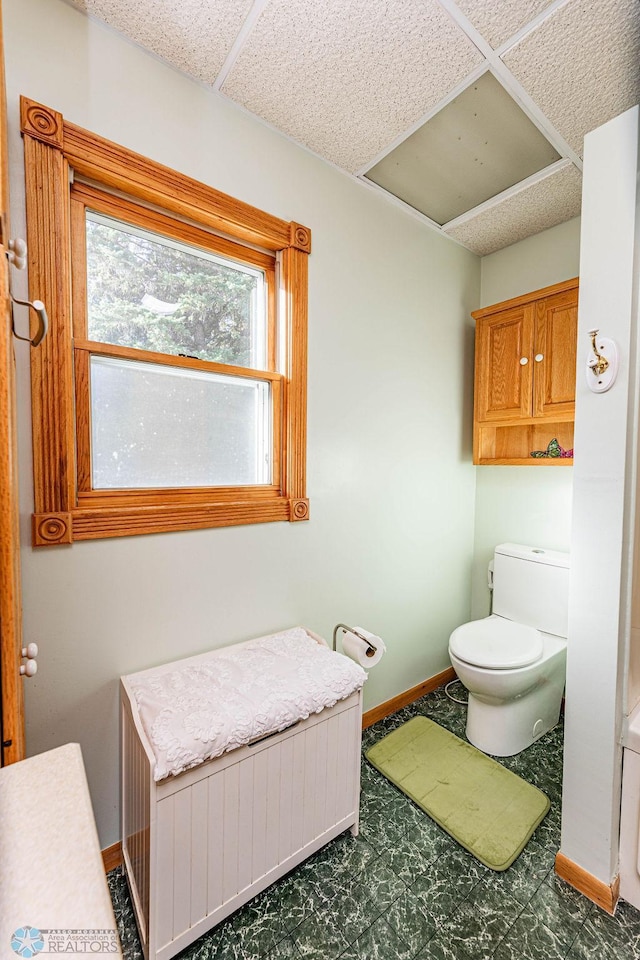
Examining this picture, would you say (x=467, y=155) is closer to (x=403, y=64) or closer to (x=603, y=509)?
(x=403, y=64)

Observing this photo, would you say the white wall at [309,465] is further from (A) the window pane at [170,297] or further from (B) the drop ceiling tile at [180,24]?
(A) the window pane at [170,297]

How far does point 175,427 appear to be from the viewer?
1.53m

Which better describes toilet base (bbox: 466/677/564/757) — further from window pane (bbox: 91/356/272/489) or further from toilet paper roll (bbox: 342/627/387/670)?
window pane (bbox: 91/356/272/489)

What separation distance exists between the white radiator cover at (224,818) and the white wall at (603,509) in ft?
2.39

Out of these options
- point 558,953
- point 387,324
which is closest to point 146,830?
point 558,953

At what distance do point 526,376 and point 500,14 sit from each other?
1385mm

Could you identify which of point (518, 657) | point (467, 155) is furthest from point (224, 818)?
point (467, 155)

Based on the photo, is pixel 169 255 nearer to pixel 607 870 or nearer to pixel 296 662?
pixel 296 662

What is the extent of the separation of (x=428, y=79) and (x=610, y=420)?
1310 mm

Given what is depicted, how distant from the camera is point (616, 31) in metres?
1.24

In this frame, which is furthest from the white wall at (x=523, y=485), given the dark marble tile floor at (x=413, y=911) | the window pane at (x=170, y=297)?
the window pane at (x=170, y=297)

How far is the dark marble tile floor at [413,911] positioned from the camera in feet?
3.76

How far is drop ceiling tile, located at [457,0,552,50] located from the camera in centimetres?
119

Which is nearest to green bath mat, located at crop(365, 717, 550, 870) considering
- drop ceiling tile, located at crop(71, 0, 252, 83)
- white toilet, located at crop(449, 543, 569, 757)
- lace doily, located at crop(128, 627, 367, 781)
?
white toilet, located at crop(449, 543, 569, 757)
